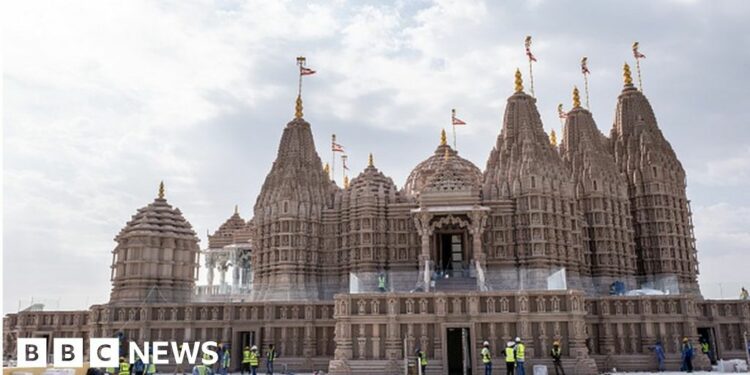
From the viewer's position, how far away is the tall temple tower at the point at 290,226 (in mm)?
52875

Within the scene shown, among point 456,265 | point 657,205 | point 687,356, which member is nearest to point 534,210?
point 456,265

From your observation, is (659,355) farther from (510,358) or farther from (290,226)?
(290,226)

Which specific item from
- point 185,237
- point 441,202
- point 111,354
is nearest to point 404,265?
point 441,202

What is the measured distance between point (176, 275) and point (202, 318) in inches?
282

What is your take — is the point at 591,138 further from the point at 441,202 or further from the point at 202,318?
the point at 202,318

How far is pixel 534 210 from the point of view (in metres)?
51.2

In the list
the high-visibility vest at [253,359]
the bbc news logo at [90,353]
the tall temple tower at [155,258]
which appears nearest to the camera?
the bbc news logo at [90,353]

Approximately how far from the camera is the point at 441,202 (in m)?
49.5

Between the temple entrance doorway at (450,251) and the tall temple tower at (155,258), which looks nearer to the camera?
the tall temple tower at (155,258)

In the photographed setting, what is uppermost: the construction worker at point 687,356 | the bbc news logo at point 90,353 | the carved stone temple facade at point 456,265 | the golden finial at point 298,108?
the golden finial at point 298,108

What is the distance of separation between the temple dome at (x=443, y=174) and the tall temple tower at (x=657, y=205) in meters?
15.3

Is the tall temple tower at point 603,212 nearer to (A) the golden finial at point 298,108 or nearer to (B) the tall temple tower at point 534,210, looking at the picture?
(B) the tall temple tower at point 534,210

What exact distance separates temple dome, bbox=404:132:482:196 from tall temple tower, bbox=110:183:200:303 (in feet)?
66.7

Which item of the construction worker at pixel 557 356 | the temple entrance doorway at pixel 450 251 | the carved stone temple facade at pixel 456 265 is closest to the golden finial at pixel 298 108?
the carved stone temple facade at pixel 456 265
